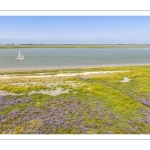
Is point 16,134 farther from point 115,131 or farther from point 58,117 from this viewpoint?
point 115,131

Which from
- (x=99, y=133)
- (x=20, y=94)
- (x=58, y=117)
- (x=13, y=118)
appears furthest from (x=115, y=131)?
(x=20, y=94)

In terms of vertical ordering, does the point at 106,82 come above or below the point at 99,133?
above

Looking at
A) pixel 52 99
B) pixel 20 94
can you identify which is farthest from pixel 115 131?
pixel 20 94
